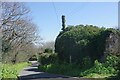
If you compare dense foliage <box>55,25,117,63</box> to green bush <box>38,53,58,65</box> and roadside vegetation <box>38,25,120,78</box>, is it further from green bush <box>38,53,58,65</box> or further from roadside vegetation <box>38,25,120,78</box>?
green bush <box>38,53,58,65</box>

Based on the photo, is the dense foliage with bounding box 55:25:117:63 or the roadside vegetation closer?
the roadside vegetation

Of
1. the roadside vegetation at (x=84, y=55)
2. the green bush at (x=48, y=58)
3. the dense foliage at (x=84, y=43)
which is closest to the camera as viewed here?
the roadside vegetation at (x=84, y=55)

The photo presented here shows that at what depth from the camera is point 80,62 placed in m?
34.5

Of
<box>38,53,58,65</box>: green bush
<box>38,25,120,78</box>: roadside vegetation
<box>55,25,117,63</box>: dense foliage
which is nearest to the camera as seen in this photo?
<box>38,25,120,78</box>: roadside vegetation

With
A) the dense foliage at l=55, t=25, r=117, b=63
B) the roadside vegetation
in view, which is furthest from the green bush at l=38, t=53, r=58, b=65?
the dense foliage at l=55, t=25, r=117, b=63

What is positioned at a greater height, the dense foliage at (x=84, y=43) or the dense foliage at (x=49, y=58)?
the dense foliage at (x=84, y=43)

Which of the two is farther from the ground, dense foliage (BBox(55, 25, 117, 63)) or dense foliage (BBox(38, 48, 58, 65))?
dense foliage (BBox(55, 25, 117, 63))

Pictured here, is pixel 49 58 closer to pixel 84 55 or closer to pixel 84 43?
pixel 84 55

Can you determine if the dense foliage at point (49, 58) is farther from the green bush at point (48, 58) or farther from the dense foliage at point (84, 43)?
the dense foliage at point (84, 43)

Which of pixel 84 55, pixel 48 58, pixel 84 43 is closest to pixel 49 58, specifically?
pixel 48 58

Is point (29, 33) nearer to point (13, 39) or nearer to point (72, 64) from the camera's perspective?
point (13, 39)

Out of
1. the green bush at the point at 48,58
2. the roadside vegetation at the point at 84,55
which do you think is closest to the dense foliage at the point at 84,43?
the roadside vegetation at the point at 84,55

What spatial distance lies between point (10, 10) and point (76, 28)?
1409 cm

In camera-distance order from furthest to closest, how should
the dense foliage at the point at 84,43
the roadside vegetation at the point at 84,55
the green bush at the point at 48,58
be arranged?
the green bush at the point at 48,58 → the dense foliage at the point at 84,43 → the roadside vegetation at the point at 84,55
